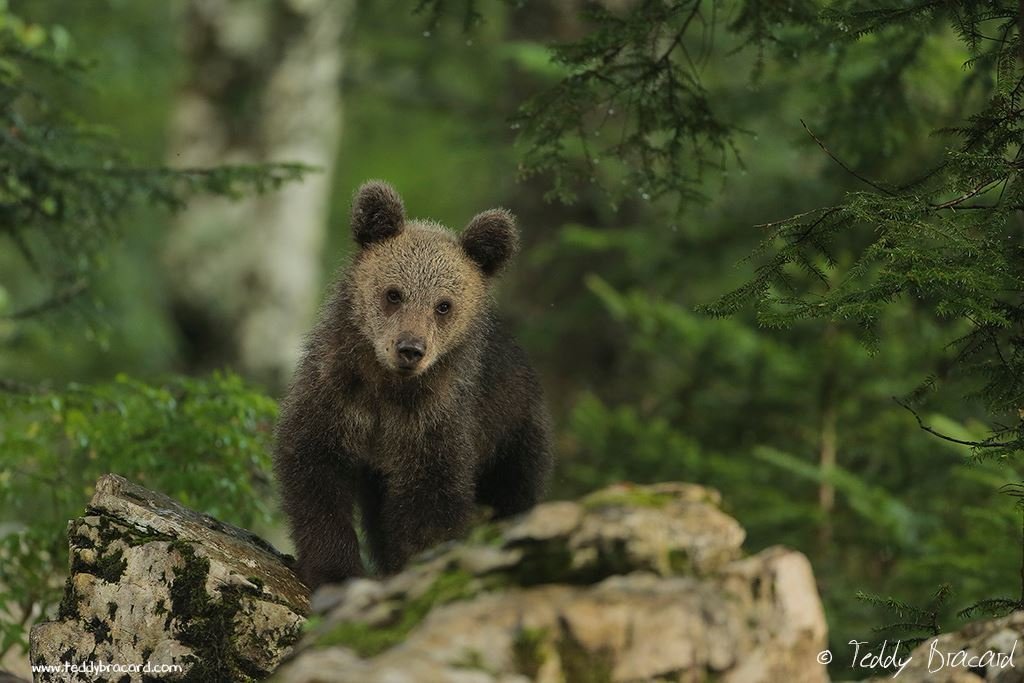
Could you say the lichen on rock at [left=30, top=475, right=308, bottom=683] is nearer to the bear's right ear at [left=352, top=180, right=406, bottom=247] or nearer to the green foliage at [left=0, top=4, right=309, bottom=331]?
the bear's right ear at [left=352, top=180, right=406, bottom=247]

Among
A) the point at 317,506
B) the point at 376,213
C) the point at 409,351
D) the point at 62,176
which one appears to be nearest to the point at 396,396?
the point at 409,351

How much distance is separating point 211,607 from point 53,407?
7.93ft

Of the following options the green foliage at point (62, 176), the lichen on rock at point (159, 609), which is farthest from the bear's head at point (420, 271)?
the green foliage at point (62, 176)

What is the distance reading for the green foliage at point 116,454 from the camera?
7363 millimetres

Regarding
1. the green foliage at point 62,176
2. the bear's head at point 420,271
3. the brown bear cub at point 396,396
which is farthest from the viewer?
the green foliage at point 62,176

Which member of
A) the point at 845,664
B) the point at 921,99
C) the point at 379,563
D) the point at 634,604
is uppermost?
the point at 921,99

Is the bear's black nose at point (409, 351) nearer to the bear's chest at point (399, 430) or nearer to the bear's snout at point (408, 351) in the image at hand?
the bear's snout at point (408, 351)

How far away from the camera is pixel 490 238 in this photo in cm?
705

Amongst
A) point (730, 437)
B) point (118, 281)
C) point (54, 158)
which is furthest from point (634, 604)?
point (118, 281)

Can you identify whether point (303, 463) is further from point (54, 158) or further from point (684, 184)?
point (54, 158)

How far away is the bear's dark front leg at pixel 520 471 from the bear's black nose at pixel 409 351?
1272 millimetres

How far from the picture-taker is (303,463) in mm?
6367

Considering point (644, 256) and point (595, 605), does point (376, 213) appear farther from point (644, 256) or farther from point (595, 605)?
point (644, 256)

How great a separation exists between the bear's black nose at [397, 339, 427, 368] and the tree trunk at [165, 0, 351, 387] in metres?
7.93
